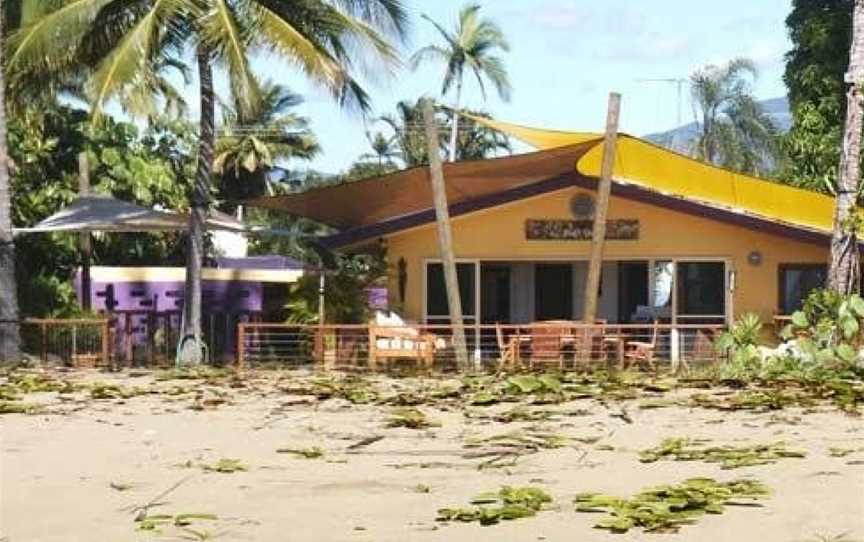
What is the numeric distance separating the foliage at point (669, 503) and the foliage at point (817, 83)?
72.0 feet

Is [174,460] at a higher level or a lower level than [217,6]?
lower

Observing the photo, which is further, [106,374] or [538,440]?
[106,374]

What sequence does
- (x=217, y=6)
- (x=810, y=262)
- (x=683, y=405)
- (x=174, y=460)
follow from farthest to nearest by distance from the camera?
(x=810, y=262) < (x=217, y=6) < (x=683, y=405) < (x=174, y=460)

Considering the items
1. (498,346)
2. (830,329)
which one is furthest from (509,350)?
(830,329)

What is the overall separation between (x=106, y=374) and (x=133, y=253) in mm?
17859

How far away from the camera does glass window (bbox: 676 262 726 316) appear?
2339 cm

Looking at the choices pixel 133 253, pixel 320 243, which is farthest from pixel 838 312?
pixel 133 253

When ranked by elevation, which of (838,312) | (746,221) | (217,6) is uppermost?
(217,6)

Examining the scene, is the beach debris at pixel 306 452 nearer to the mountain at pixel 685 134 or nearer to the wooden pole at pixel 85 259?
the wooden pole at pixel 85 259

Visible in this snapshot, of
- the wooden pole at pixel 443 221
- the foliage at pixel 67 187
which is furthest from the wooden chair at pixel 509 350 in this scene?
the foliage at pixel 67 187

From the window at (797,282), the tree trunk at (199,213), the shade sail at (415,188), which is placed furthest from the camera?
the window at (797,282)

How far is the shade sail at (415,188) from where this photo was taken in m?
20.7

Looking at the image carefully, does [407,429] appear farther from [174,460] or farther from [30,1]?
[30,1]

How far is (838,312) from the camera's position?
17.8m
